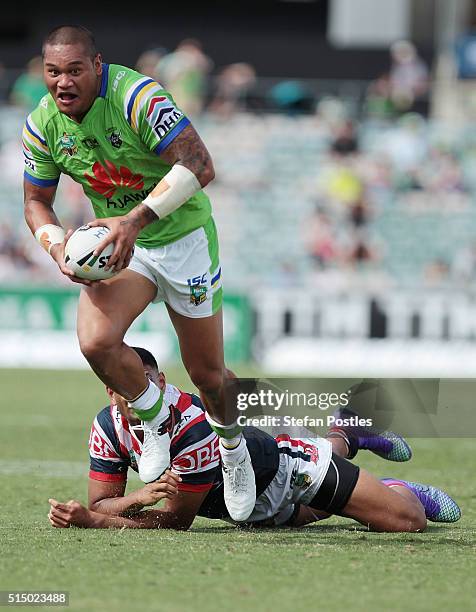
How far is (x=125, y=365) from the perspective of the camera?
564cm

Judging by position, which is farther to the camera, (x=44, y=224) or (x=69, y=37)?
(x=44, y=224)

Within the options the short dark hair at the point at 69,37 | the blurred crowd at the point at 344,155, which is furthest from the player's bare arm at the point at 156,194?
the blurred crowd at the point at 344,155

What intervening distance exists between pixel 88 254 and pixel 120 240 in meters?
0.17

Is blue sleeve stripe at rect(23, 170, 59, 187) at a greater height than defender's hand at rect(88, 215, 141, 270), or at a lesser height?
greater

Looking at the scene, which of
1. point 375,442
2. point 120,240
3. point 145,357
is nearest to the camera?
point 120,240

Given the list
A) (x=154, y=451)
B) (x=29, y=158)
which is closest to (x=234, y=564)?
(x=154, y=451)

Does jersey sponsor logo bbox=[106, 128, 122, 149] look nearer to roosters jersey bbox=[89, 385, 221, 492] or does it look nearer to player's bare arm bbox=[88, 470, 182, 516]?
roosters jersey bbox=[89, 385, 221, 492]

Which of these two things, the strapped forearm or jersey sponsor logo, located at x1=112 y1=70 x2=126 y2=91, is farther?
the strapped forearm

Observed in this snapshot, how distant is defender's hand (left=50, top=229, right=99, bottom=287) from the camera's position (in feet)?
18.5

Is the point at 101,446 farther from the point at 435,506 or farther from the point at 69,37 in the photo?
the point at 69,37

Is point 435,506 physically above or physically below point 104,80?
below

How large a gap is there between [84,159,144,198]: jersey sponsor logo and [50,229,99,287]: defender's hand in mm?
303

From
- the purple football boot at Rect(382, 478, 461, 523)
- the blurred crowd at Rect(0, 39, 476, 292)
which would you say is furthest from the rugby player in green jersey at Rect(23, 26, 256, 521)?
the blurred crowd at Rect(0, 39, 476, 292)

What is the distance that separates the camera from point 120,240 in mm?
5516
